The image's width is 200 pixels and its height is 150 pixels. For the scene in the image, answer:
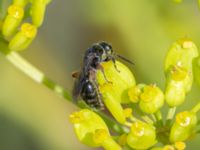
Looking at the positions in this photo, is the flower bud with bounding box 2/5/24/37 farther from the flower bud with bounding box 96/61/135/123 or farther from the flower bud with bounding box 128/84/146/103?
the flower bud with bounding box 128/84/146/103

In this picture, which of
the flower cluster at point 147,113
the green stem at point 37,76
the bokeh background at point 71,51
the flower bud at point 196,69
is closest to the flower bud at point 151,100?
the flower cluster at point 147,113

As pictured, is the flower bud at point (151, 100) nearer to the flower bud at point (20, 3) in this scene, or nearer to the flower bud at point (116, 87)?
the flower bud at point (116, 87)

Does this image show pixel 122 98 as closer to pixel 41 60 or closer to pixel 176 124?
pixel 176 124

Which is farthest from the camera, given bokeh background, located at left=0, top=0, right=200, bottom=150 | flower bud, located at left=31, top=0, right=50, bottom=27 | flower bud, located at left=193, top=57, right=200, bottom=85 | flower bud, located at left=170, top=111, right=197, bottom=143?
bokeh background, located at left=0, top=0, right=200, bottom=150

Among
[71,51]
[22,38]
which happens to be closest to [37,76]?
[22,38]

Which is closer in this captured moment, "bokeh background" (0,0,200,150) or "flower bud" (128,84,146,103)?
"flower bud" (128,84,146,103)

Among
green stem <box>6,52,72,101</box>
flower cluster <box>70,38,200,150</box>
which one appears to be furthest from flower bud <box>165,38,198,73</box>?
green stem <box>6,52,72,101</box>
